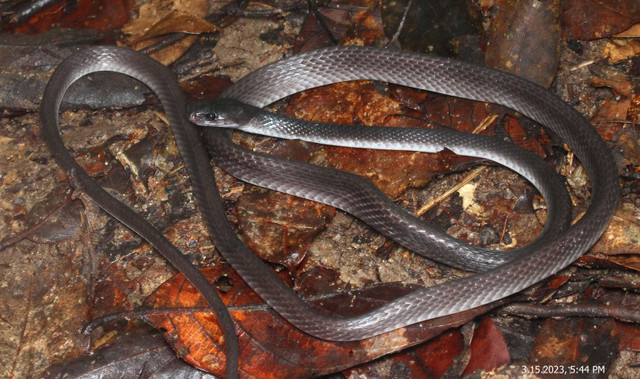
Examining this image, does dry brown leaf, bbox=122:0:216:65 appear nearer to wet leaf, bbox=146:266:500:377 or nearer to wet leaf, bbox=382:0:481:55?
wet leaf, bbox=382:0:481:55

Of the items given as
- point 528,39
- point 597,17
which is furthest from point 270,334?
point 597,17

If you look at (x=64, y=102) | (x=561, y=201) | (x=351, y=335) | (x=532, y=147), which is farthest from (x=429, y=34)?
(x=64, y=102)

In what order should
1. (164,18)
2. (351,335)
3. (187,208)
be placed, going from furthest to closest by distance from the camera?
(164,18), (187,208), (351,335)

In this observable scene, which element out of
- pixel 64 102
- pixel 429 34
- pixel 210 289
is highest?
pixel 429 34

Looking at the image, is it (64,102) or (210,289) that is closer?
(210,289)

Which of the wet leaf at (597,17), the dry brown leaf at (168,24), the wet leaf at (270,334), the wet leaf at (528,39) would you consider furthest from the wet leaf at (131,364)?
the wet leaf at (597,17)

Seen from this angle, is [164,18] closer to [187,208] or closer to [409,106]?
[187,208]

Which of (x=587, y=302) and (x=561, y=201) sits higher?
(x=561, y=201)
